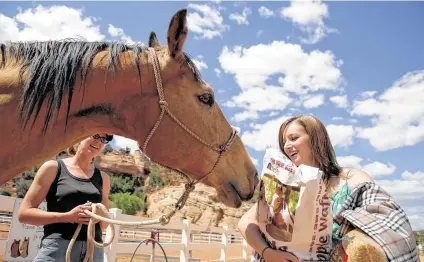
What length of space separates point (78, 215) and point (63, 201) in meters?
0.29

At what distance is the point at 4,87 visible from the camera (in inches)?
70.5

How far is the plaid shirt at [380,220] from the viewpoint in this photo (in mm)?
1489

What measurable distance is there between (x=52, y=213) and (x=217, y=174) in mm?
1144

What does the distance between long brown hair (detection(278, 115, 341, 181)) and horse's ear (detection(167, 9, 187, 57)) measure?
2.80 feet

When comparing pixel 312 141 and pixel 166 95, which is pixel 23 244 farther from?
pixel 312 141

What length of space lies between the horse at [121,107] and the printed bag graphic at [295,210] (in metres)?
0.57

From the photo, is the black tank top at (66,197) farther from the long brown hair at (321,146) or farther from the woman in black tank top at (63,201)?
the long brown hair at (321,146)

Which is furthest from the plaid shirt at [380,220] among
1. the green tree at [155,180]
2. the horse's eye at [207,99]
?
the green tree at [155,180]

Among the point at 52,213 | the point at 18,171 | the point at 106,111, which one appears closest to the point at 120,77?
the point at 106,111

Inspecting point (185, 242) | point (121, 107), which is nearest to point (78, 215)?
point (121, 107)

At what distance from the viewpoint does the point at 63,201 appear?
2.44 m

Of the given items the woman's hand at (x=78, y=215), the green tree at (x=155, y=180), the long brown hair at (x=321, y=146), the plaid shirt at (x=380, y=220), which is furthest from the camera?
the green tree at (x=155, y=180)

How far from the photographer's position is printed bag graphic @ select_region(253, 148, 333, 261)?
149 cm

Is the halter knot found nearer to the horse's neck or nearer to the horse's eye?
the horse's neck
